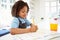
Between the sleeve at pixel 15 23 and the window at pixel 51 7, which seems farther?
the window at pixel 51 7

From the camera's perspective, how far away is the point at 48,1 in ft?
17.2

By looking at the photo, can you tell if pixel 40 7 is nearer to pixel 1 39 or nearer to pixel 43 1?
pixel 43 1

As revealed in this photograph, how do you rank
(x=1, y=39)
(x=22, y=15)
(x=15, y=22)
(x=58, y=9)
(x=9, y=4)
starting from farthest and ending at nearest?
(x=58, y=9), (x=9, y=4), (x=22, y=15), (x=15, y=22), (x=1, y=39)

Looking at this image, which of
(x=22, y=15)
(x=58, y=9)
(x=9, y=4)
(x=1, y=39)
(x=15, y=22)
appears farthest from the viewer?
(x=58, y=9)

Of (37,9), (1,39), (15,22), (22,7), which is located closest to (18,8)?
(22,7)

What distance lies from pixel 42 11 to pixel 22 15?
3911mm

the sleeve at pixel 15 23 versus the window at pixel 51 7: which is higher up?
the window at pixel 51 7

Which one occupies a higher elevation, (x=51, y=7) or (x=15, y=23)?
(x=51, y=7)

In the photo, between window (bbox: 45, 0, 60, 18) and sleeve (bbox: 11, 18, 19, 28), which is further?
window (bbox: 45, 0, 60, 18)

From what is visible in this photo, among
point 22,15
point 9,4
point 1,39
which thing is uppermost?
point 9,4

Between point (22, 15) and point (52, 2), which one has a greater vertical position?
point (52, 2)

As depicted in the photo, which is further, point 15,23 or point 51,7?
point 51,7

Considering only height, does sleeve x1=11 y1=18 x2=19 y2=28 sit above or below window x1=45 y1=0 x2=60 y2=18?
below

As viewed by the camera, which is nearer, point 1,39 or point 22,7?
point 1,39
